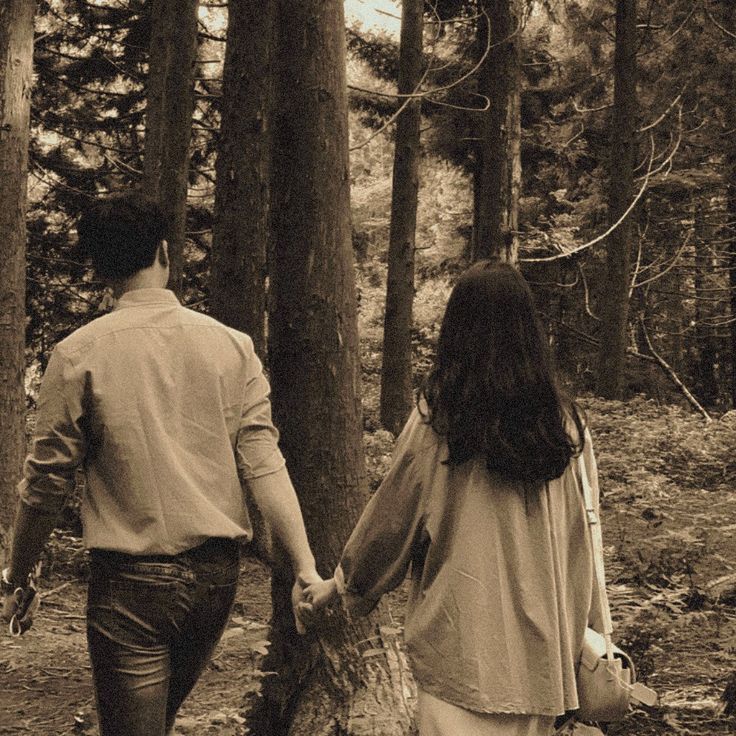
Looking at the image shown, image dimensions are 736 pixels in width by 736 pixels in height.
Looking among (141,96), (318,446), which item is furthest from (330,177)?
(141,96)

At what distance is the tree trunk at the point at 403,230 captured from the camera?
16609 mm

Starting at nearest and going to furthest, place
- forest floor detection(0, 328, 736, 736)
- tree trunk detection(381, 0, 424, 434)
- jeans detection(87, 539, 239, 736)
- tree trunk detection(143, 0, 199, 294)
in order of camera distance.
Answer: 1. jeans detection(87, 539, 239, 736)
2. forest floor detection(0, 328, 736, 736)
3. tree trunk detection(143, 0, 199, 294)
4. tree trunk detection(381, 0, 424, 434)

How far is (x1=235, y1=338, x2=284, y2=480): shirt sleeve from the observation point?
3408 mm

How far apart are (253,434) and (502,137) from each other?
8388 millimetres

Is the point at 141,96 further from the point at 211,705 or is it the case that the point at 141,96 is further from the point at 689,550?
the point at 211,705

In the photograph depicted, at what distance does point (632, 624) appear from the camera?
5809mm

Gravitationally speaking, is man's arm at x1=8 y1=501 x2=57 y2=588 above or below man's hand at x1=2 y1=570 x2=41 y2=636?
above

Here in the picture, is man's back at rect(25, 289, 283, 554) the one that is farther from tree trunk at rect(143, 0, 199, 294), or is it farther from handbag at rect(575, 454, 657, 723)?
tree trunk at rect(143, 0, 199, 294)

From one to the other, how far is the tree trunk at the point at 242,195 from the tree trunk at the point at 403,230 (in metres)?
7.77

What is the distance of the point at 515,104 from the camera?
11.3 meters

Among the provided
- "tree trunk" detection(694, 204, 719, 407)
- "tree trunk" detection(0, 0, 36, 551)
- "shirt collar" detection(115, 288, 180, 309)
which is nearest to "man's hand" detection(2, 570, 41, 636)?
"shirt collar" detection(115, 288, 180, 309)

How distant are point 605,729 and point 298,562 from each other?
2515 millimetres

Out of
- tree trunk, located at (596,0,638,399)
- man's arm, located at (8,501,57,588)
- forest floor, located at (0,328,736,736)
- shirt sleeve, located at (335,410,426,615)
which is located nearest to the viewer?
shirt sleeve, located at (335,410,426,615)

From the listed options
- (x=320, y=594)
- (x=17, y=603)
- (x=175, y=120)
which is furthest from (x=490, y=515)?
(x=175, y=120)
